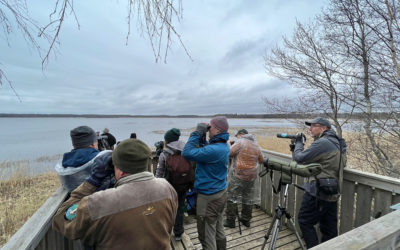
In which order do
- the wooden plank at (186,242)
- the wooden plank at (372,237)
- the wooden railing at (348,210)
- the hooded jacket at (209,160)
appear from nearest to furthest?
1. the wooden plank at (372,237)
2. the wooden railing at (348,210)
3. the hooded jacket at (209,160)
4. the wooden plank at (186,242)

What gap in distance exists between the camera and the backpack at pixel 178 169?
2521 millimetres

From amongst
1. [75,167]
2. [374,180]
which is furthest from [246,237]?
[75,167]

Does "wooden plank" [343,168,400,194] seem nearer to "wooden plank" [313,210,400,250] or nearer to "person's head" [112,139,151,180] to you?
"wooden plank" [313,210,400,250]

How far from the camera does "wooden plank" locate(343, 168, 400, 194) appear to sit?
1.99 meters

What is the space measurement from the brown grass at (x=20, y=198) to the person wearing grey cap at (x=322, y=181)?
239 inches

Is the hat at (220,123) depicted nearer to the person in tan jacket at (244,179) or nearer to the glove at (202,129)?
the glove at (202,129)

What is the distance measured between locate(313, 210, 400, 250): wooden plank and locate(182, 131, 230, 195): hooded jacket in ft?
4.60

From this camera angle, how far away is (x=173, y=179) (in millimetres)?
2541

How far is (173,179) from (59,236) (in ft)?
4.01

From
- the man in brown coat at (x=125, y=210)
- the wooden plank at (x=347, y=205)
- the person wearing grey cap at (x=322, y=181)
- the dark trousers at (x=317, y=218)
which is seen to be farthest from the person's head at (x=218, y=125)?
the wooden plank at (x=347, y=205)

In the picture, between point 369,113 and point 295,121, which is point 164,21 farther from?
point 295,121

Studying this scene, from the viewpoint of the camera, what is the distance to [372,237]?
2.91 ft

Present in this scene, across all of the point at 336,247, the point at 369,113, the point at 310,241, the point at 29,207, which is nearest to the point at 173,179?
the point at 310,241

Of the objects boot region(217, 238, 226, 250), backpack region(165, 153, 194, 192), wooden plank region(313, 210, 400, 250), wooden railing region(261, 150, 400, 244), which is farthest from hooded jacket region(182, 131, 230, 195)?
wooden plank region(313, 210, 400, 250)
